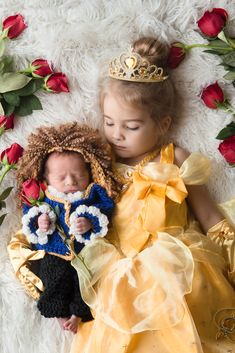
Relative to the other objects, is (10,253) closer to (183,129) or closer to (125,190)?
(125,190)

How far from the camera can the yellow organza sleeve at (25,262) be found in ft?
4.98

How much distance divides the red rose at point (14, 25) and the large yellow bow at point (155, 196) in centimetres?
50

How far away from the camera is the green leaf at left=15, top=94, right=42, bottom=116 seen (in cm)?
162

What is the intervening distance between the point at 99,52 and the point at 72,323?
0.69 meters

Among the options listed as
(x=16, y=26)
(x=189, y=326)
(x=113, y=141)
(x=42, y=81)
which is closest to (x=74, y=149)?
(x=113, y=141)

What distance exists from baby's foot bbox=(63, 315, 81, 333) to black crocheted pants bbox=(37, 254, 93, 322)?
0.04 ft

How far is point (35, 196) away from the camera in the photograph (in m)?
1.52

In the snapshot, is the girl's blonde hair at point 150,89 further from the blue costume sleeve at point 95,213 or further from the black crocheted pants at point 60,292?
the black crocheted pants at point 60,292

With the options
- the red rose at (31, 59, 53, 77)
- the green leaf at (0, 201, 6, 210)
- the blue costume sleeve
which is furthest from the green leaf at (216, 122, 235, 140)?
the green leaf at (0, 201, 6, 210)

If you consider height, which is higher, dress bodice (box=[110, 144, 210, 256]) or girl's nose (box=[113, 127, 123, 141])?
girl's nose (box=[113, 127, 123, 141])

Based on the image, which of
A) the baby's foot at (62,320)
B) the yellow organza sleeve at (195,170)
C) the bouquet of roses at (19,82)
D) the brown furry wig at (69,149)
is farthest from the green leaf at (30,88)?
the baby's foot at (62,320)

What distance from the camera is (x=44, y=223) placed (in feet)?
4.90

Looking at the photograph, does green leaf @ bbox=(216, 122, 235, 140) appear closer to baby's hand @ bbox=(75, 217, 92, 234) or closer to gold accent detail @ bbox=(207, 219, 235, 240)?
gold accent detail @ bbox=(207, 219, 235, 240)

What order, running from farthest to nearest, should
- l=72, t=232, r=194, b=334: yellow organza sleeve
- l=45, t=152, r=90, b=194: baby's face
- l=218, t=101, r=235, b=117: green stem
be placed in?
l=218, t=101, r=235, b=117: green stem < l=45, t=152, r=90, b=194: baby's face < l=72, t=232, r=194, b=334: yellow organza sleeve
